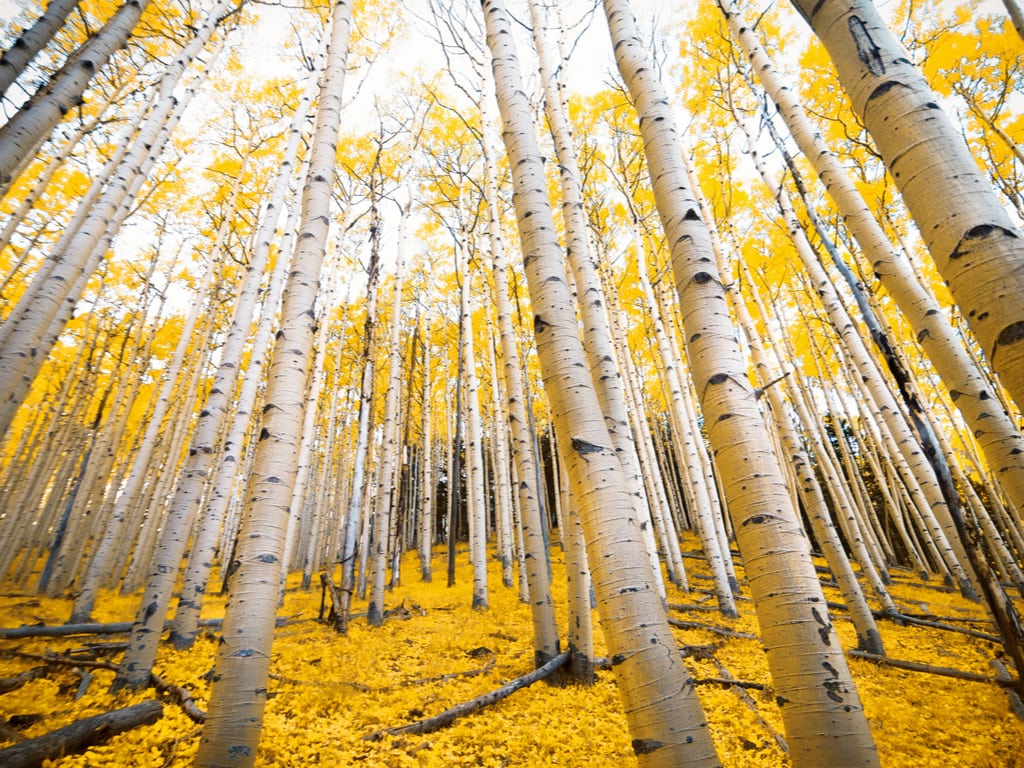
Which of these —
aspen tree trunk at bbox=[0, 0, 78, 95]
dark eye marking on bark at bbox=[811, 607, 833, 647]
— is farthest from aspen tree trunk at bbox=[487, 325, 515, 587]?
dark eye marking on bark at bbox=[811, 607, 833, 647]

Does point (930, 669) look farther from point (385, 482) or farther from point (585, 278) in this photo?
point (385, 482)

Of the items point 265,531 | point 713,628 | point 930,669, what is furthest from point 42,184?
point 930,669

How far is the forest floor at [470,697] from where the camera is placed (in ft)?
9.82

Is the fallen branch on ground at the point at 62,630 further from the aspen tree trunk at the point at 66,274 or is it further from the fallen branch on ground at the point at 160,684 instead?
the aspen tree trunk at the point at 66,274

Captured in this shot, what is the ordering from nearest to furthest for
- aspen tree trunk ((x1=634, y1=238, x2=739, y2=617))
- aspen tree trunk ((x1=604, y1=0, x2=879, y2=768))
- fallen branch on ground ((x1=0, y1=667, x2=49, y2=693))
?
aspen tree trunk ((x1=604, y1=0, x2=879, y2=768)), fallen branch on ground ((x1=0, y1=667, x2=49, y2=693)), aspen tree trunk ((x1=634, y1=238, x2=739, y2=617))

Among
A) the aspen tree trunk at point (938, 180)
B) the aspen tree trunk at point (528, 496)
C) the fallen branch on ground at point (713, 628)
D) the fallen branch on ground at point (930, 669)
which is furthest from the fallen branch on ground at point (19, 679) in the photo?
the fallen branch on ground at point (930, 669)

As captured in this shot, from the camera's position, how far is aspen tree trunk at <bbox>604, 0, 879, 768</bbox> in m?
1.36

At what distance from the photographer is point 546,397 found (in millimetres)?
4902

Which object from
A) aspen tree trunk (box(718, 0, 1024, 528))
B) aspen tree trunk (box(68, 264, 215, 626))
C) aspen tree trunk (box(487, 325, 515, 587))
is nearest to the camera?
aspen tree trunk (box(718, 0, 1024, 528))

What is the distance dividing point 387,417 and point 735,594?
7.23 meters

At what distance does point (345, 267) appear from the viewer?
35.2ft

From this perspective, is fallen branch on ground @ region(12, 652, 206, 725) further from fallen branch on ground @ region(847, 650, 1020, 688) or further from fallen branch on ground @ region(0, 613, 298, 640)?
fallen branch on ground @ region(847, 650, 1020, 688)

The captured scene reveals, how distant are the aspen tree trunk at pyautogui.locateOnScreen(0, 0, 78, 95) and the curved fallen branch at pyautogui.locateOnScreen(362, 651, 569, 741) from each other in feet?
15.5

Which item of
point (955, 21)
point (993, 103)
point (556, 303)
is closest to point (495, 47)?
point (556, 303)
